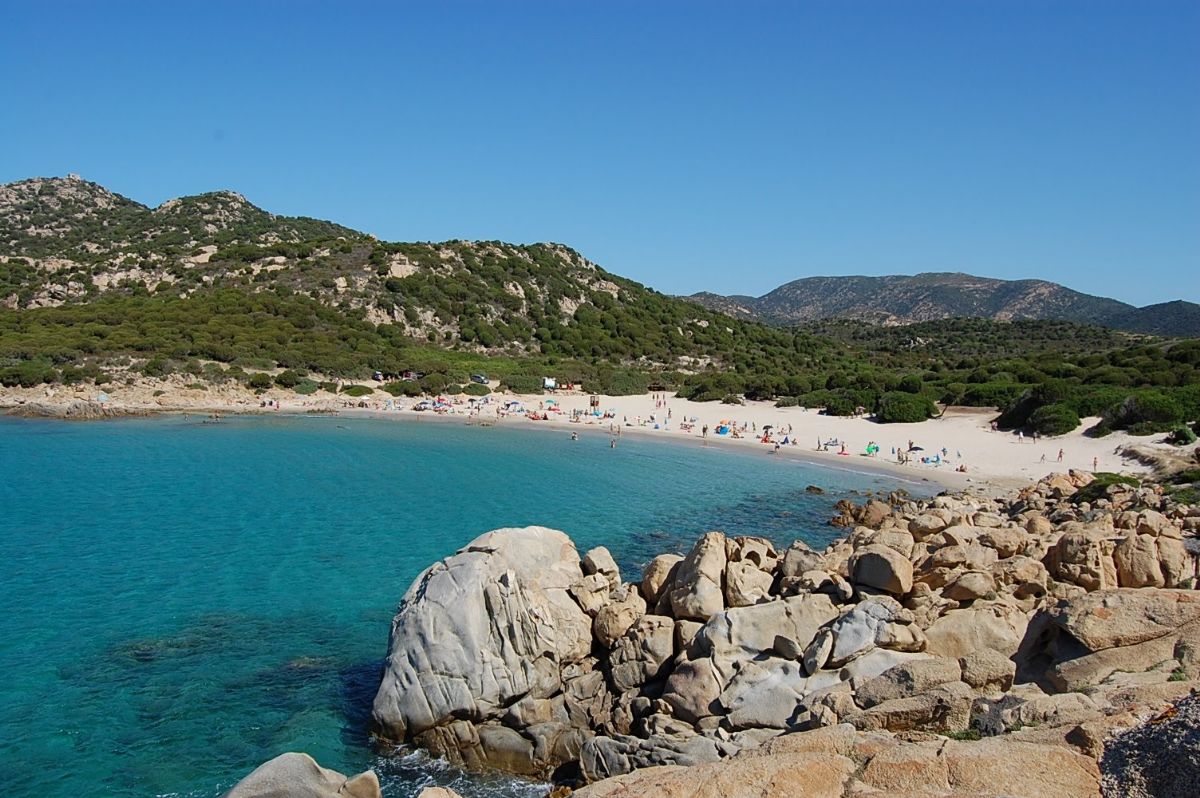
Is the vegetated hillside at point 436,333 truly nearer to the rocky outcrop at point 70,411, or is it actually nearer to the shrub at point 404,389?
the shrub at point 404,389

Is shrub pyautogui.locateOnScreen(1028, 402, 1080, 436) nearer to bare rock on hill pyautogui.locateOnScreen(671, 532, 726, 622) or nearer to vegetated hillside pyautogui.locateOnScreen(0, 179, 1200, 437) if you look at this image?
vegetated hillside pyautogui.locateOnScreen(0, 179, 1200, 437)

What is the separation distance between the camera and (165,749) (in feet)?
40.2

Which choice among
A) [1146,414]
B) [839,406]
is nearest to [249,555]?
[1146,414]

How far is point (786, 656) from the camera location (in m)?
12.0

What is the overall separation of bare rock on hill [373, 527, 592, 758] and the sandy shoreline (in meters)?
26.9

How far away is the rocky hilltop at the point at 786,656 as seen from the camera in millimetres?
7066

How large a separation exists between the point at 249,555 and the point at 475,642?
1225cm

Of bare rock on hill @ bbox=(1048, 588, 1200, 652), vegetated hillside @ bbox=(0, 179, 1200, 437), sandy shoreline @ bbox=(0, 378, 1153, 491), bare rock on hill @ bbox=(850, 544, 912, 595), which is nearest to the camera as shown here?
bare rock on hill @ bbox=(1048, 588, 1200, 652)

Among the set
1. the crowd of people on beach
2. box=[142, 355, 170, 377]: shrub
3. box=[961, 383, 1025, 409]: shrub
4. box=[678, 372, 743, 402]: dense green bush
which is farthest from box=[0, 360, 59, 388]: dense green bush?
box=[961, 383, 1025, 409]: shrub

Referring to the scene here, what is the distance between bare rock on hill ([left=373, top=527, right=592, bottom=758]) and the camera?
12.9 metres

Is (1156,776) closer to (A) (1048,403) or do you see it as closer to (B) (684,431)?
(A) (1048,403)

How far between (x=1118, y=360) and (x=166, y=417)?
218ft

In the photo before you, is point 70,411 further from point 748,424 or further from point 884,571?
point 884,571

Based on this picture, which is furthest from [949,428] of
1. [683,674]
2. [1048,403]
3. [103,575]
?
[103,575]
